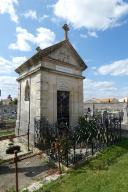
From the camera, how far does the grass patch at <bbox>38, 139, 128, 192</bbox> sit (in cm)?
494

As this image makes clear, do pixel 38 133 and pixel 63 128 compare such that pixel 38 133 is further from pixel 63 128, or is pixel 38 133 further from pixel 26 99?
pixel 26 99

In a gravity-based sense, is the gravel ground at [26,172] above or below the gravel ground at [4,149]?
below

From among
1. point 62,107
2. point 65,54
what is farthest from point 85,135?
point 65,54

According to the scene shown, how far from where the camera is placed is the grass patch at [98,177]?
494cm

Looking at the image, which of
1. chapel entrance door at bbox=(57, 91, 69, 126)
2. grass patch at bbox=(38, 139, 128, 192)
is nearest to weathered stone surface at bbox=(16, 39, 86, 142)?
chapel entrance door at bbox=(57, 91, 69, 126)

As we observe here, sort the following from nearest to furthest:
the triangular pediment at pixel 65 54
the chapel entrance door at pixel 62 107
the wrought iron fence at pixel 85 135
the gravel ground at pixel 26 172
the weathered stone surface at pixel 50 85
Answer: the gravel ground at pixel 26 172 < the wrought iron fence at pixel 85 135 < the weathered stone surface at pixel 50 85 < the triangular pediment at pixel 65 54 < the chapel entrance door at pixel 62 107

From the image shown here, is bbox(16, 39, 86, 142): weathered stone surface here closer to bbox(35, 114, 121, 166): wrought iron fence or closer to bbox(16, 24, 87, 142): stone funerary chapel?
bbox(16, 24, 87, 142): stone funerary chapel

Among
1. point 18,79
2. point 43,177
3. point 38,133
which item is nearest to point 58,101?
point 38,133

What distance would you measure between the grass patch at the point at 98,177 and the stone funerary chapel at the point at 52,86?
3.39 m

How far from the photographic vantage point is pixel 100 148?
8.05 meters

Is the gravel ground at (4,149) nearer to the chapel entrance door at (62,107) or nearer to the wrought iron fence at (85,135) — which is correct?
the wrought iron fence at (85,135)

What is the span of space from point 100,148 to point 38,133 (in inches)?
104

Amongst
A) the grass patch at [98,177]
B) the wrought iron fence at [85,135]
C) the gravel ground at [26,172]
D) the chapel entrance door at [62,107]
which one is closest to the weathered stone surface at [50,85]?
the chapel entrance door at [62,107]

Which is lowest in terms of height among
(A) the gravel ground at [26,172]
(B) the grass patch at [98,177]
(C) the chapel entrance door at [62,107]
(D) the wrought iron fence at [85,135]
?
(A) the gravel ground at [26,172]
